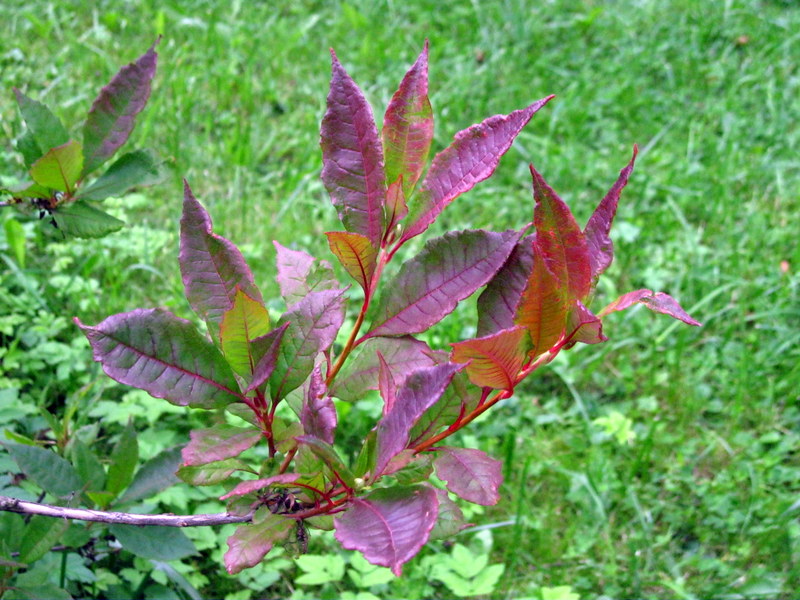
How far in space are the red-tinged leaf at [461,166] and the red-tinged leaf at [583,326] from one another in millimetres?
222

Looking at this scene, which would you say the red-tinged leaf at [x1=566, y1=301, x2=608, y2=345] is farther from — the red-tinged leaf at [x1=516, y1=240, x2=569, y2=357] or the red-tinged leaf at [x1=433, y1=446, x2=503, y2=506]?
the red-tinged leaf at [x1=433, y1=446, x2=503, y2=506]

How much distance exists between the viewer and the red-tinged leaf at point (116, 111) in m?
1.40

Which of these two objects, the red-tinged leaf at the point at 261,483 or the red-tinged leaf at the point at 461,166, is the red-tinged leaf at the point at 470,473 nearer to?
the red-tinged leaf at the point at 261,483

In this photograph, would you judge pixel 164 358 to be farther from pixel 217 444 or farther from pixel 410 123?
pixel 410 123

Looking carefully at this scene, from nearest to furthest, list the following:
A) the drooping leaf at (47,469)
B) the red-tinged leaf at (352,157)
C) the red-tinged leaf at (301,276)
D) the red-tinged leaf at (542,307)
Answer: the red-tinged leaf at (542,307) → the red-tinged leaf at (352,157) → the red-tinged leaf at (301,276) → the drooping leaf at (47,469)

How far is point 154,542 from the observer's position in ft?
5.23

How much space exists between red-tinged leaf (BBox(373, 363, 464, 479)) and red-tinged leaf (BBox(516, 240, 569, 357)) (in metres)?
0.13

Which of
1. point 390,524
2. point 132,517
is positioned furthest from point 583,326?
point 132,517

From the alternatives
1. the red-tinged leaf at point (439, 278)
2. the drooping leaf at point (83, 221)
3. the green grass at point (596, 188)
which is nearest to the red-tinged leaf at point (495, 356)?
the red-tinged leaf at point (439, 278)

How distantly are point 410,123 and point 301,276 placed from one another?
0.31 m

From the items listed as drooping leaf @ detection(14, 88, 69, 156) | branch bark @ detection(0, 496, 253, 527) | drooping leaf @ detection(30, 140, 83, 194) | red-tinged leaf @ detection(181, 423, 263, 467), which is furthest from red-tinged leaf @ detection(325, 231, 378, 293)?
drooping leaf @ detection(14, 88, 69, 156)

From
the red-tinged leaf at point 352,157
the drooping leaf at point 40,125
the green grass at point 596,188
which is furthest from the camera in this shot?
the green grass at point 596,188

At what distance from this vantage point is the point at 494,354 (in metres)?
0.95

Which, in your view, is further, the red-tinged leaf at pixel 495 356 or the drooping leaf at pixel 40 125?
the drooping leaf at pixel 40 125
